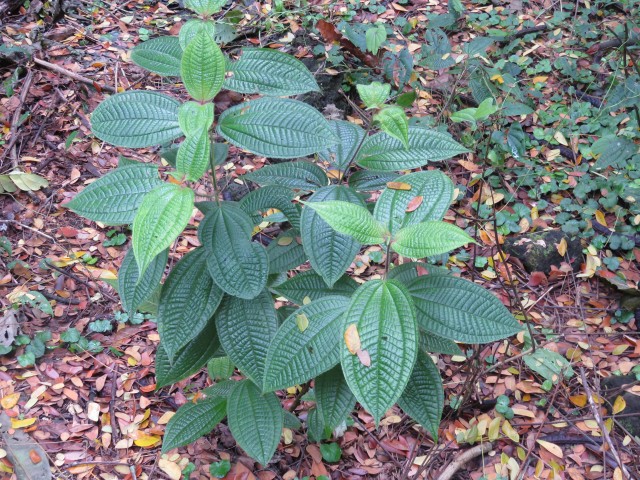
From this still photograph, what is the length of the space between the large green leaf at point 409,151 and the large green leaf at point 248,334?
1.53ft

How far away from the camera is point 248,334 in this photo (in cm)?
155

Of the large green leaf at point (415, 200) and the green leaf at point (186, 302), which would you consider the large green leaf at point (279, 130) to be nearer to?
the large green leaf at point (415, 200)

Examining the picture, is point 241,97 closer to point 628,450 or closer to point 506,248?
point 506,248

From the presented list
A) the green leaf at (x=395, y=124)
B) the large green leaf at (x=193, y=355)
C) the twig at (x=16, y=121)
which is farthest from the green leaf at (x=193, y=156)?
the twig at (x=16, y=121)

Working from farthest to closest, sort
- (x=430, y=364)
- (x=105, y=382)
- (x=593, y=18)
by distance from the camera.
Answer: (x=593, y=18)
(x=105, y=382)
(x=430, y=364)

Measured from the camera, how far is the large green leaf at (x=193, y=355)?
1.65m

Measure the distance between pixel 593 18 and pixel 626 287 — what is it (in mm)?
2252

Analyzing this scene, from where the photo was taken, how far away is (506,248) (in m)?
2.85

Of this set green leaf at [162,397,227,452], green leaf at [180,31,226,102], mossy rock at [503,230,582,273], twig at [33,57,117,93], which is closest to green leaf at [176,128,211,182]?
green leaf at [180,31,226,102]

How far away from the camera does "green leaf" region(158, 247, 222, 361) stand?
1496 mm

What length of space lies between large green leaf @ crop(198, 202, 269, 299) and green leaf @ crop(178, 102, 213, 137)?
32 centimetres

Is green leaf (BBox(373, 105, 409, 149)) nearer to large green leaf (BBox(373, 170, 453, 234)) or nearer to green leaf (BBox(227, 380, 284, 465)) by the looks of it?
large green leaf (BBox(373, 170, 453, 234))

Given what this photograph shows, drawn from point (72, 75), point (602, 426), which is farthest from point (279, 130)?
point (72, 75)

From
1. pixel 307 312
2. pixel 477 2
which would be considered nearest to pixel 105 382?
pixel 307 312
